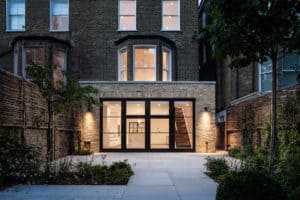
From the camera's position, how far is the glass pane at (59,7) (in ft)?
96.2

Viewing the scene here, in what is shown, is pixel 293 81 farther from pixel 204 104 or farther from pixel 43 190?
pixel 43 190

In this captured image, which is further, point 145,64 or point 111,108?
point 145,64

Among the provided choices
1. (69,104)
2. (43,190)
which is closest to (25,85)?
(69,104)

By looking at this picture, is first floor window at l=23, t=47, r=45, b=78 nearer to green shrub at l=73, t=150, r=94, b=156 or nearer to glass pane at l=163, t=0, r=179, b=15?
green shrub at l=73, t=150, r=94, b=156

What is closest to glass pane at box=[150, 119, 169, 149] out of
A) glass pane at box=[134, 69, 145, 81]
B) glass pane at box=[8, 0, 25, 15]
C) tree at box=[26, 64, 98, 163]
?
glass pane at box=[134, 69, 145, 81]

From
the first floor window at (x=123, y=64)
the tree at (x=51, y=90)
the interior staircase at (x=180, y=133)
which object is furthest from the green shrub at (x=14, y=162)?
the first floor window at (x=123, y=64)

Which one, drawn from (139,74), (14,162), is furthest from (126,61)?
(14,162)

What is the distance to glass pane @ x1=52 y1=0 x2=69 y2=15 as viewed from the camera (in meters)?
29.3

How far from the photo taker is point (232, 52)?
8336 millimetres

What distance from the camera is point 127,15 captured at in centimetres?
2892

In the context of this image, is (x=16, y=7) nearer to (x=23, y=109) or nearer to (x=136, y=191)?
(x=23, y=109)

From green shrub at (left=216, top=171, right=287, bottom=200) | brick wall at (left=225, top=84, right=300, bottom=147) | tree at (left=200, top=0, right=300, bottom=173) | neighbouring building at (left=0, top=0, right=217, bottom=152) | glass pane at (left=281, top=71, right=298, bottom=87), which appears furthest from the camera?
neighbouring building at (left=0, top=0, right=217, bottom=152)

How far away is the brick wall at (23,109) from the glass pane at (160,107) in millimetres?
7329

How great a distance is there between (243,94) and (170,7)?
7.41 metres
